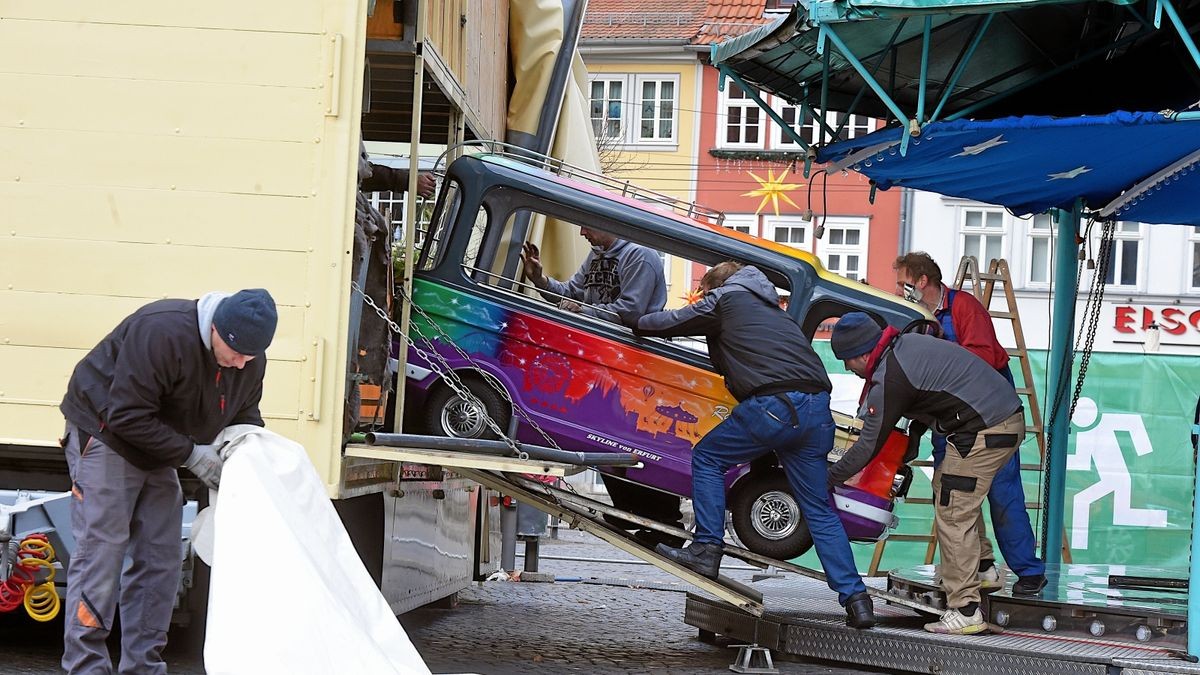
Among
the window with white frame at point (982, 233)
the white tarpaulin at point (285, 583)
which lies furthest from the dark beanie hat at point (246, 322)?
the window with white frame at point (982, 233)

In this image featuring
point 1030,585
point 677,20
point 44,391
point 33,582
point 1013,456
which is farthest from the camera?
point 677,20

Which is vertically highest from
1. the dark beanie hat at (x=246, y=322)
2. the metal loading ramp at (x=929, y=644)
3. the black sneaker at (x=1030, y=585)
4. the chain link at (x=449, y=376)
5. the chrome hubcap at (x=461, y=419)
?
the dark beanie hat at (x=246, y=322)

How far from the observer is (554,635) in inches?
334

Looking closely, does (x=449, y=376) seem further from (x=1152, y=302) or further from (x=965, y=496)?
(x=1152, y=302)

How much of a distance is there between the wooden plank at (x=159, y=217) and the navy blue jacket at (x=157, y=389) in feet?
1.81

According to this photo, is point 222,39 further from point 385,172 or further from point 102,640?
point 102,640

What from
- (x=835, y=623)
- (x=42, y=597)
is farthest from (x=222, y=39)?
(x=835, y=623)

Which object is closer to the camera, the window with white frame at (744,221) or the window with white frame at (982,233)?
the window with white frame at (982,233)

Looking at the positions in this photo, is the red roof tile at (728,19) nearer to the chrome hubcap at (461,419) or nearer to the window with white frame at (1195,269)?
the window with white frame at (1195,269)

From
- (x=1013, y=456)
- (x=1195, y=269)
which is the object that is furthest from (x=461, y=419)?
(x=1195, y=269)

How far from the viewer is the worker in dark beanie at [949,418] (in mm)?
Result: 7000

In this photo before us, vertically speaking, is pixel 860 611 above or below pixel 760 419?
below

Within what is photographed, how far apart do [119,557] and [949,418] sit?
4106mm

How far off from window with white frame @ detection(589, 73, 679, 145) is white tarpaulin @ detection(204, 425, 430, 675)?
1027 inches
